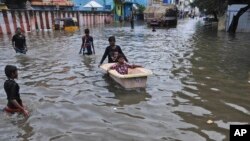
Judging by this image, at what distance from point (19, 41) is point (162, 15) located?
33.2 meters

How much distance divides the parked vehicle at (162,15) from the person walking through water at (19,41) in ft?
92.2

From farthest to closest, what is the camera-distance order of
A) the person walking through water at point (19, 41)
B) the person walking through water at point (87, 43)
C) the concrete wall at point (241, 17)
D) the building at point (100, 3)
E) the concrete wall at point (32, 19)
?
the building at point (100, 3)
the concrete wall at point (241, 17)
the concrete wall at point (32, 19)
the person walking through water at point (19, 41)
the person walking through water at point (87, 43)

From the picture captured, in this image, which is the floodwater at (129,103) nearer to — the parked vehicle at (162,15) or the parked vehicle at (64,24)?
the parked vehicle at (64,24)

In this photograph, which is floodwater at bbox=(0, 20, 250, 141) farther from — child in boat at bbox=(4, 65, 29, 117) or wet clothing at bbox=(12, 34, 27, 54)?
wet clothing at bbox=(12, 34, 27, 54)

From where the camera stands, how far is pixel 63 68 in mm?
12844

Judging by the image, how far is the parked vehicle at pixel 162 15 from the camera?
42.3 metres

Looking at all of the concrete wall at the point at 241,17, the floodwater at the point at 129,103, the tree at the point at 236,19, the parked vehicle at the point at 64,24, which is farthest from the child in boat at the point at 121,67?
the parked vehicle at the point at 64,24

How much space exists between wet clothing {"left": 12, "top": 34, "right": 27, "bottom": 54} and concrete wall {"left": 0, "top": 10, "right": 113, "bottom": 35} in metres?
16.1

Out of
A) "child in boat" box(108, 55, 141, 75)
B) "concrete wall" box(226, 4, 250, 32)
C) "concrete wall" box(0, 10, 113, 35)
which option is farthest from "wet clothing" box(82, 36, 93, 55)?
"concrete wall" box(226, 4, 250, 32)

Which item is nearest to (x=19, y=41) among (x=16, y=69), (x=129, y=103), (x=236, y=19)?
(x=129, y=103)

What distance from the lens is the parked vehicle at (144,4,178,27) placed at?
42.3 meters

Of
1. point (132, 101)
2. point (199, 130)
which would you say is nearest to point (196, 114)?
point (199, 130)

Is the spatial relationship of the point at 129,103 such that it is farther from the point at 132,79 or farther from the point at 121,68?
the point at 121,68

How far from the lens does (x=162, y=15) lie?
46219 millimetres
